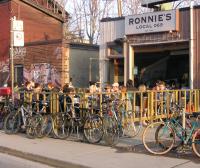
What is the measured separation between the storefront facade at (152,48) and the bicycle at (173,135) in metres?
7.45

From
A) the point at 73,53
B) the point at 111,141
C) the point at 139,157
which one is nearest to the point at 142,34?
the point at 73,53

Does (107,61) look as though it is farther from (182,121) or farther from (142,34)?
(182,121)

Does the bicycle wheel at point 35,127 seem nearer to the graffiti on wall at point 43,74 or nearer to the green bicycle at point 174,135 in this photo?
the green bicycle at point 174,135

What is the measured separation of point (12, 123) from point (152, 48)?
→ 7.67 metres

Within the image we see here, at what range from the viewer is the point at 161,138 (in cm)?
1028

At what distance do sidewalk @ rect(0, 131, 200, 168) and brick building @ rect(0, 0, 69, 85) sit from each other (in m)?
9.33

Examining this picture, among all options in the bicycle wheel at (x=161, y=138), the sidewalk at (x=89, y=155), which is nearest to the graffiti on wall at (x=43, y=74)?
the sidewalk at (x=89, y=155)

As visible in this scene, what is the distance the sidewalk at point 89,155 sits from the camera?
9109 millimetres

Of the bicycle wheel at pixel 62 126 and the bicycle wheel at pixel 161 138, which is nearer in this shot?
the bicycle wheel at pixel 161 138

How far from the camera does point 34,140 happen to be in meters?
12.4

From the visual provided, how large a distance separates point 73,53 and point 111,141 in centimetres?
1107

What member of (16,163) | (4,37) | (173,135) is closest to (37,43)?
(4,37)

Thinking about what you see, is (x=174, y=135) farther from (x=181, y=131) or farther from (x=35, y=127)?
(x=35, y=127)

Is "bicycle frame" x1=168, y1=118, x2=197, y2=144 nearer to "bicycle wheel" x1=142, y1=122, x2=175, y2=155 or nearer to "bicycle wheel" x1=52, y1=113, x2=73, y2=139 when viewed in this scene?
"bicycle wheel" x1=142, y1=122, x2=175, y2=155
